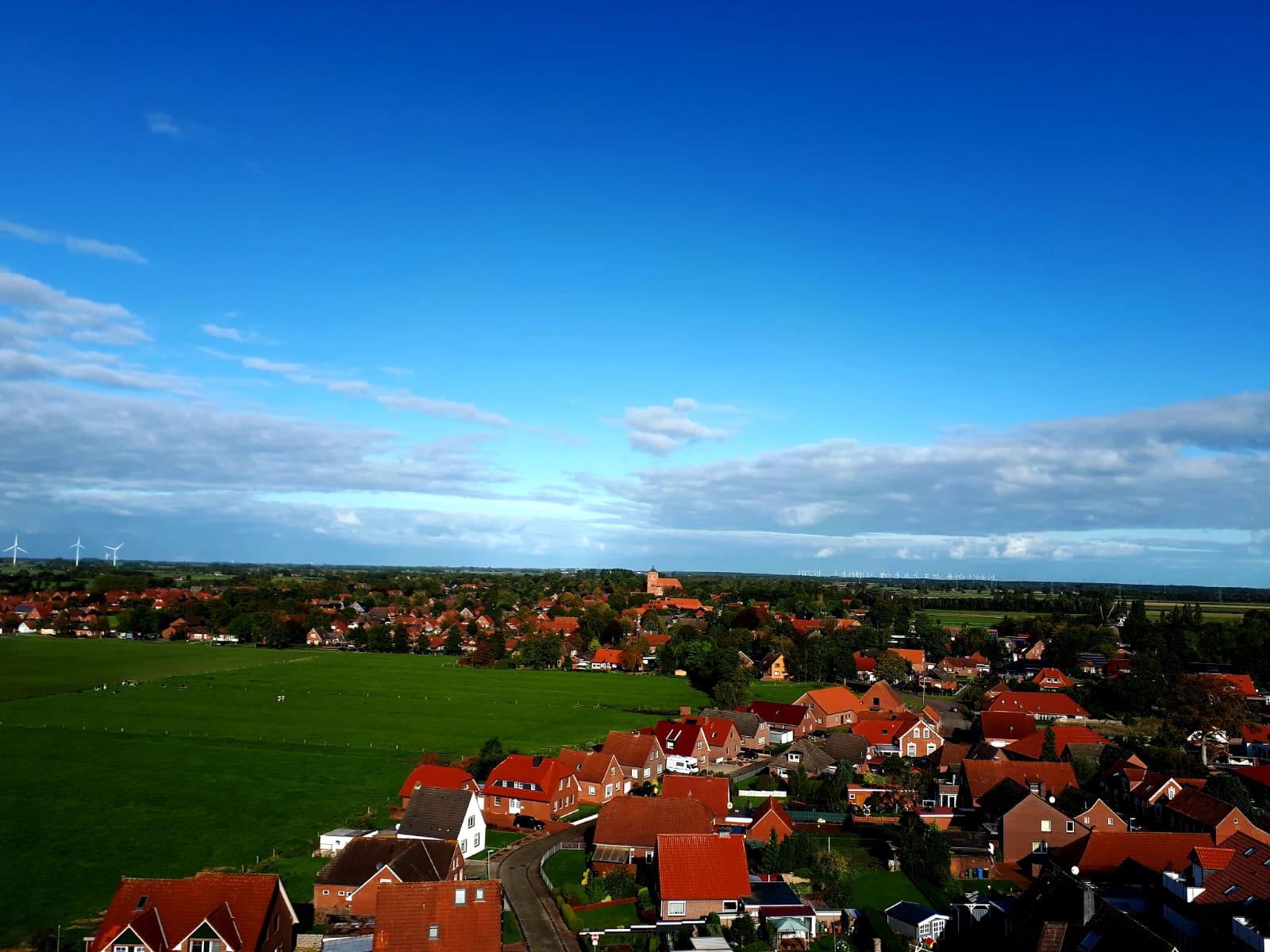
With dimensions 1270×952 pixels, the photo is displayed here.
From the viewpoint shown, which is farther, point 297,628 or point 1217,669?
point 297,628

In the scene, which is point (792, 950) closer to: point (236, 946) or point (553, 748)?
point (236, 946)

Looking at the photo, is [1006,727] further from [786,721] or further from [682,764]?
[682,764]

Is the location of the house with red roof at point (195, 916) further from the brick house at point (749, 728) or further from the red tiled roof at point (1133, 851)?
the brick house at point (749, 728)

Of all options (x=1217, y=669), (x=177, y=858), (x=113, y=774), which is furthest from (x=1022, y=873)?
(x=1217, y=669)

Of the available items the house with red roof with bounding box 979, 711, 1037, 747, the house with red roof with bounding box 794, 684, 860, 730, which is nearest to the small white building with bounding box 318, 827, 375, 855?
the house with red roof with bounding box 979, 711, 1037, 747

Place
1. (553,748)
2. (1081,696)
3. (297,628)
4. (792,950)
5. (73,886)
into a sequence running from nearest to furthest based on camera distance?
1. (792,950)
2. (73,886)
3. (553,748)
4. (1081,696)
5. (297,628)

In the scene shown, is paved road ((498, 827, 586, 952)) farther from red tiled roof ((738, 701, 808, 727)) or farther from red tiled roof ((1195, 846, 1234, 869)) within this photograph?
red tiled roof ((738, 701, 808, 727))

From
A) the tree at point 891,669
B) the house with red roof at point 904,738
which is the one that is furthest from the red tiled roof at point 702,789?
the tree at point 891,669
